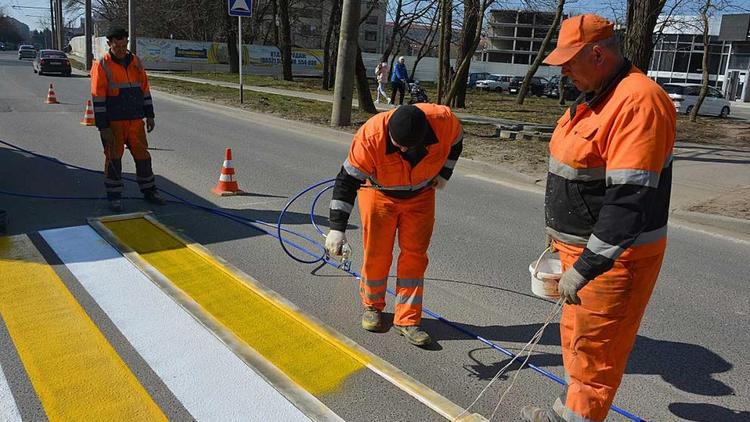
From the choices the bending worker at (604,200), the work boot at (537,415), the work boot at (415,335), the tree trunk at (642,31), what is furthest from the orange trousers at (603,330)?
the tree trunk at (642,31)

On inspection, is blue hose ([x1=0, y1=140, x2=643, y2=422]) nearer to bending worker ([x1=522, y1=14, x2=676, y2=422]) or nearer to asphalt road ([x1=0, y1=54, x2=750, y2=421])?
asphalt road ([x1=0, y1=54, x2=750, y2=421])

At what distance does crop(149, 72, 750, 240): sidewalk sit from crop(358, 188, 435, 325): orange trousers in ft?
16.5

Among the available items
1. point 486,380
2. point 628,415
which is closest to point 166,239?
point 486,380

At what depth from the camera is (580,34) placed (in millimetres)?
2586

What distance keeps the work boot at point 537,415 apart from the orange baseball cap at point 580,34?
1.71 meters

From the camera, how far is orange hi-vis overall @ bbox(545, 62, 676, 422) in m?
2.38

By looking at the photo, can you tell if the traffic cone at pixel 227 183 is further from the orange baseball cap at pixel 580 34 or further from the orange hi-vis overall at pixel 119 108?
the orange baseball cap at pixel 580 34

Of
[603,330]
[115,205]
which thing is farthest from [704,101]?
[603,330]

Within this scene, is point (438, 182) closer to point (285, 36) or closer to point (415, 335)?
point (415, 335)

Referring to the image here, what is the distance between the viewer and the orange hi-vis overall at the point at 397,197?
378 cm

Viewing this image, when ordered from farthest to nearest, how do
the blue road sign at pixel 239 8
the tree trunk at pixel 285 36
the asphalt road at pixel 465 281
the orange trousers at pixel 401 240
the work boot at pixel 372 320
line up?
the tree trunk at pixel 285 36 < the blue road sign at pixel 239 8 < the work boot at pixel 372 320 < the orange trousers at pixel 401 240 < the asphalt road at pixel 465 281

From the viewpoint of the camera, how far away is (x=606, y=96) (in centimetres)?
261

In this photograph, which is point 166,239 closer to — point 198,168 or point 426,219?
point 426,219

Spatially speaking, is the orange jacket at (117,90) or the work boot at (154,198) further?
the work boot at (154,198)
